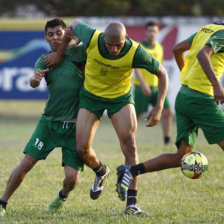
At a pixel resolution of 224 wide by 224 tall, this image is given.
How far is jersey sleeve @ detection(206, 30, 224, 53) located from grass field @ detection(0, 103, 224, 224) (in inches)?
70.5

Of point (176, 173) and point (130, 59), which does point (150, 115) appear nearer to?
point (130, 59)

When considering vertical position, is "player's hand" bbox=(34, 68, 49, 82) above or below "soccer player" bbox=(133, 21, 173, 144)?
above

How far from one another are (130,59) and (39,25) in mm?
13481

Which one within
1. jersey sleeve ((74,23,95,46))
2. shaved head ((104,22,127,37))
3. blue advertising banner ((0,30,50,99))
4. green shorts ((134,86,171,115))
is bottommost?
blue advertising banner ((0,30,50,99))

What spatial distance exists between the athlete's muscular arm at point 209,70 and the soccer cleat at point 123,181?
1231 mm

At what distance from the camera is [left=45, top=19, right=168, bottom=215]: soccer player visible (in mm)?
5863

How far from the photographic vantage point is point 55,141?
616cm

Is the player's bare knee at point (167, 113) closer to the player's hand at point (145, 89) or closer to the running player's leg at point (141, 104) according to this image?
the running player's leg at point (141, 104)

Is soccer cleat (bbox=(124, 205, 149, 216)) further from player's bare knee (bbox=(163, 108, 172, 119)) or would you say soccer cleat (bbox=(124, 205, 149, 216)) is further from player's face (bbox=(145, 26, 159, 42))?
player's face (bbox=(145, 26, 159, 42))

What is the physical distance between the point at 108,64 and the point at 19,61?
13407 millimetres

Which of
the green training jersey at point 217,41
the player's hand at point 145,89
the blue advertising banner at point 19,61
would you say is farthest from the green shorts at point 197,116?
the blue advertising banner at point 19,61

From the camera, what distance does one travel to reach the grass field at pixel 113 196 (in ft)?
19.2

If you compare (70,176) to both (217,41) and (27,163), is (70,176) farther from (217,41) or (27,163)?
(217,41)

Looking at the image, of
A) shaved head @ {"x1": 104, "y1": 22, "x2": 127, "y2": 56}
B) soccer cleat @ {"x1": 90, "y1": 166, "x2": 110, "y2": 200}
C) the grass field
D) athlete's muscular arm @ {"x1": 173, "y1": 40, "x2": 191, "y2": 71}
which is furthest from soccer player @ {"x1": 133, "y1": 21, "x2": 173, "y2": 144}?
shaved head @ {"x1": 104, "y1": 22, "x2": 127, "y2": 56}
